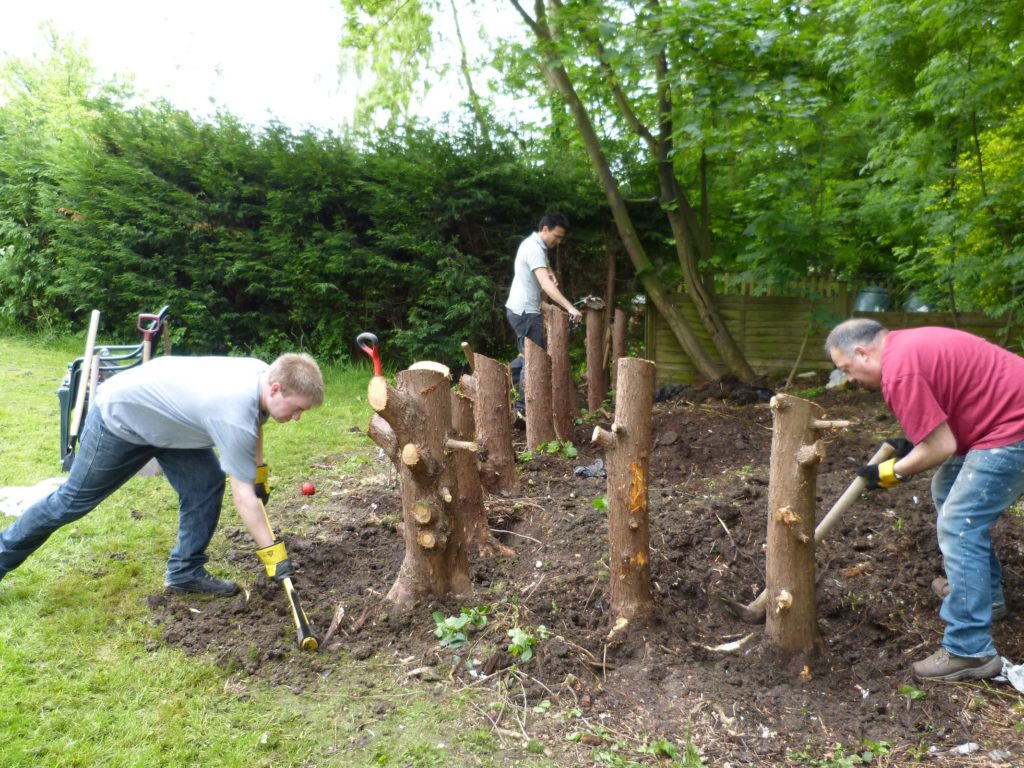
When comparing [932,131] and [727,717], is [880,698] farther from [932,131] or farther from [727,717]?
[932,131]

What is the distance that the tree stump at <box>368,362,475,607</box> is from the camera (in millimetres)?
3275

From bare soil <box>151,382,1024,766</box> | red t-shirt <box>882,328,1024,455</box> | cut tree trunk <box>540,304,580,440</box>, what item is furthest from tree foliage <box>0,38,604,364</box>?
red t-shirt <box>882,328,1024,455</box>

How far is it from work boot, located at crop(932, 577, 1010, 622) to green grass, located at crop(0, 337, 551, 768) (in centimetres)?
204

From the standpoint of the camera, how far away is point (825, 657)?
3.05 m

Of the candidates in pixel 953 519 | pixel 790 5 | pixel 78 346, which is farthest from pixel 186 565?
pixel 78 346

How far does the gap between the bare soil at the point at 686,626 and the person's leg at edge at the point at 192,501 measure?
171 millimetres

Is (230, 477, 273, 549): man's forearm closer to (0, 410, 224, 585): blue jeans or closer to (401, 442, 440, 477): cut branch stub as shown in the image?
(401, 442, 440, 477): cut branch stub

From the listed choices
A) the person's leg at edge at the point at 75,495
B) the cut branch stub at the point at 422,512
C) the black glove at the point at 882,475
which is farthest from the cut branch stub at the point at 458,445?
the black glove at the point at 882,475

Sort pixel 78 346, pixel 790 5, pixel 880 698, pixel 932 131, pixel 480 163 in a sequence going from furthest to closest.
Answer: pixel 78 346 < pixel 480 163 < pixel 790 5 < pixel 932 131 < pixel 880 698

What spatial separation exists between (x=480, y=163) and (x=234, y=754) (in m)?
8.30

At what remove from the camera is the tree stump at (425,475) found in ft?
10.7

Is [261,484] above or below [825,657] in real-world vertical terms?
above

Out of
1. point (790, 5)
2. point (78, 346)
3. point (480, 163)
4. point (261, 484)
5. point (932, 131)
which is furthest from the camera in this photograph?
point (78, 346)

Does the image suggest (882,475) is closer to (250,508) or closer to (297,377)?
(297,377)
